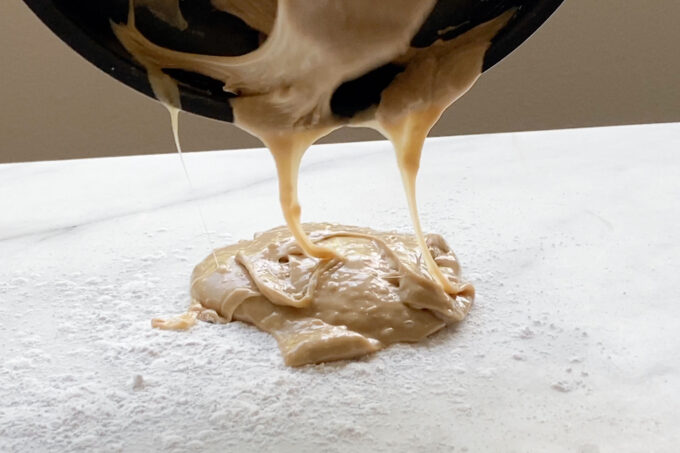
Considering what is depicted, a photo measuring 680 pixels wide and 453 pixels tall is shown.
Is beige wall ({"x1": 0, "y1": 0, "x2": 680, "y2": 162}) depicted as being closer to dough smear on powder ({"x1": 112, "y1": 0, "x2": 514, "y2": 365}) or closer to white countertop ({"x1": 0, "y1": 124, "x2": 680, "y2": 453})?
white countertop ({"x1": 0, "y1": 124, "x2": 680, "y2": 453})

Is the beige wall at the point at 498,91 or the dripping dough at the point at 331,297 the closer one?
the dripping dough at the point at 331,297

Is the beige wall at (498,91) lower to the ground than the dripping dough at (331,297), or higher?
higher

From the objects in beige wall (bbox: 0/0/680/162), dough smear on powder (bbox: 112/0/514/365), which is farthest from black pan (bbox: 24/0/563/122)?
beige wall (bbox: 0/0/680/162)

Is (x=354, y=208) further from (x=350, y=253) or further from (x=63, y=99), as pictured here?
(x=63, y=99)

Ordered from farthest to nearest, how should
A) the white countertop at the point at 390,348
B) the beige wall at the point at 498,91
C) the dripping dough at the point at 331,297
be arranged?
the beige wall at the point at 498,91, the dripping dough at the point at 331,297, the white countertop at the point at 390,348

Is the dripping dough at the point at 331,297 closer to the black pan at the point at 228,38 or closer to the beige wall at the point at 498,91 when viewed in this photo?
the black pan at the point at 228,38

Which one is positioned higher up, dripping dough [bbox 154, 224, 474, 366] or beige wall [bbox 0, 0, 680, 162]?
beige wall [bbox 0, 0, 680, 162]

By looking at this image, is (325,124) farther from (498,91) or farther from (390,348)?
(498,91)

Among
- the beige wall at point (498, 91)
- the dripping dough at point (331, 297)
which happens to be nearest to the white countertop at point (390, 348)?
the dripping dough at point (331, 297)

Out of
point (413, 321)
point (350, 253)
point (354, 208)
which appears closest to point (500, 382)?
point (413, 321)
